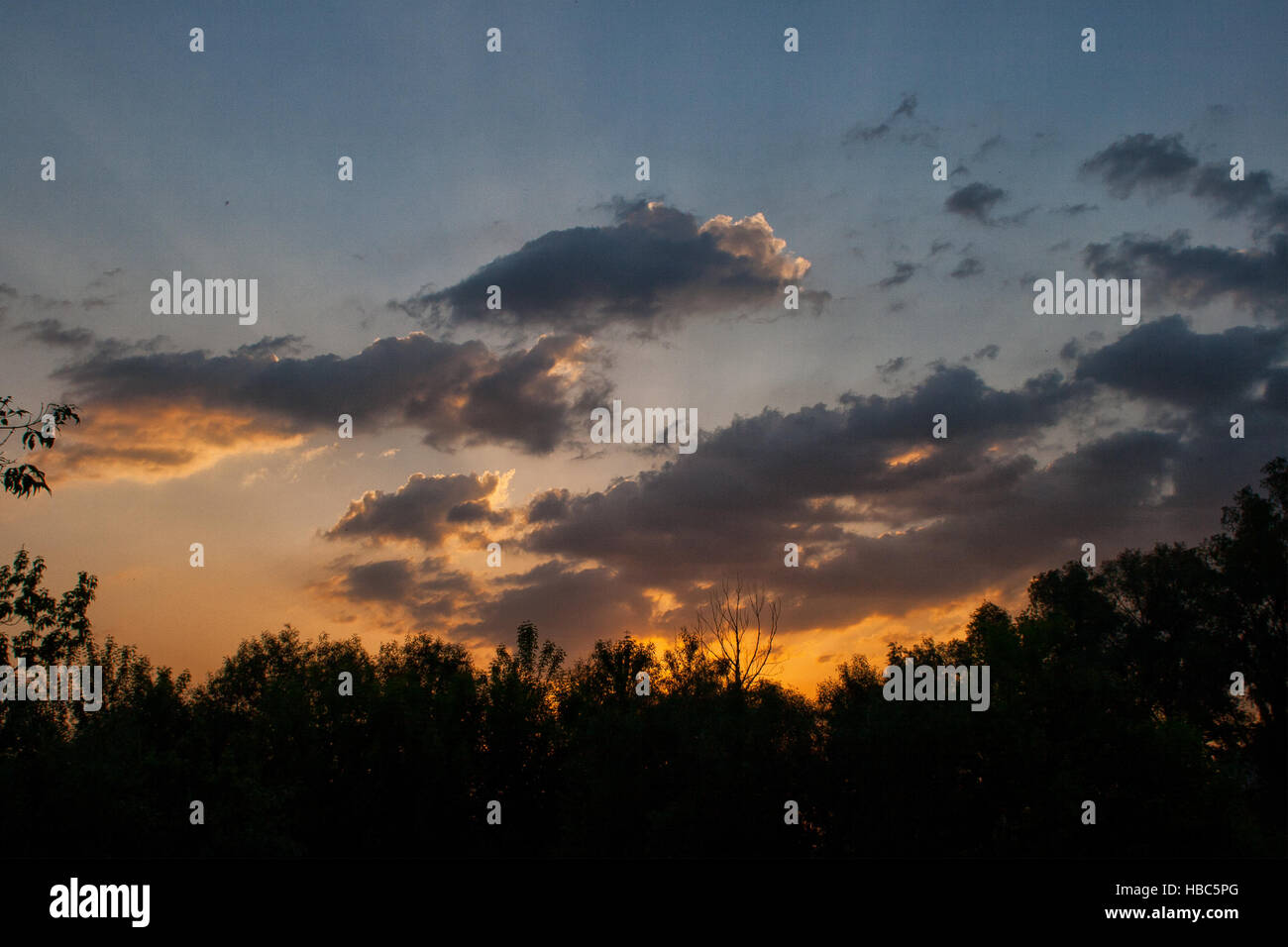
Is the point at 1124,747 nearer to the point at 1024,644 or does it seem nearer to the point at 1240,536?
the point at 1024,644

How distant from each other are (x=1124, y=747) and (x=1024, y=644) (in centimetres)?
937

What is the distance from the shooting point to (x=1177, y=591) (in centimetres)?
5638

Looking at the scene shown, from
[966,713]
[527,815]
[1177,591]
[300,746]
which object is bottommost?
[527,815]

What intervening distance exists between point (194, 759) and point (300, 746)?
45.4 ft

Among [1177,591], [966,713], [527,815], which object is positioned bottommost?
[527,815]
